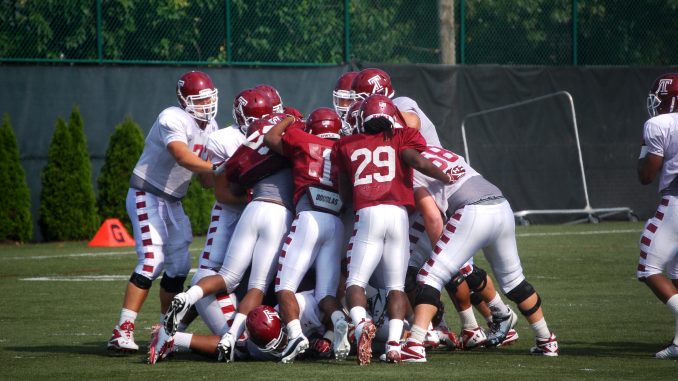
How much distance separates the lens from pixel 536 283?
1230cm

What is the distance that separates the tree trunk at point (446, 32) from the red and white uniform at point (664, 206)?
43.9 ft

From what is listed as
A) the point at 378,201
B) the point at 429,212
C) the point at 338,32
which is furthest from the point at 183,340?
the point at 338,32

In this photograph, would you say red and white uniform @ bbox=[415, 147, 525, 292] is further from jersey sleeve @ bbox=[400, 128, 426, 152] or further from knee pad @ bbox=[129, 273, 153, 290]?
knee pad @ bbox=[129, 273, 153, 290]

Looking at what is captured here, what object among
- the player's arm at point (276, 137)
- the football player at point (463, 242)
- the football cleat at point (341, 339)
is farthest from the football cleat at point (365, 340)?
the player's arm at point (276, 137)

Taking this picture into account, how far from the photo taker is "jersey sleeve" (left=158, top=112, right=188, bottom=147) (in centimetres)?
845

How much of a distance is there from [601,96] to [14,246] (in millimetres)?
10630

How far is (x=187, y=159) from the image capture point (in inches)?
328

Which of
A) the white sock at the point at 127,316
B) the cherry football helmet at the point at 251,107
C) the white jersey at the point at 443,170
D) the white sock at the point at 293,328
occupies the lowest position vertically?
the white sock at the point at 127,316

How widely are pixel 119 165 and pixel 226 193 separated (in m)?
10.0

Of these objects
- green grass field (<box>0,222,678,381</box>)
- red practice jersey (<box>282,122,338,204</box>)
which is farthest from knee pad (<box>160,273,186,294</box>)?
red practice jersey (<box>282,122,338,204</box>)

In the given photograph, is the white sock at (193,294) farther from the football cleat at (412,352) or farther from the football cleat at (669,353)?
the football cleat at (669,353)

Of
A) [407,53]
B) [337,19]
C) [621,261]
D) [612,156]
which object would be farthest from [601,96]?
[621,261]

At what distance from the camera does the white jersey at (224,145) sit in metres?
8.47

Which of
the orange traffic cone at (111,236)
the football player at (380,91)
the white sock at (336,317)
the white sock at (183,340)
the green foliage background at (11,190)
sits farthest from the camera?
the green foliage background at (11,190)
